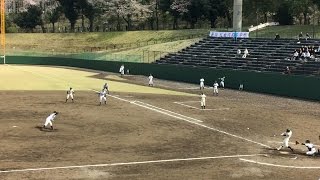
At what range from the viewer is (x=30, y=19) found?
129 meters

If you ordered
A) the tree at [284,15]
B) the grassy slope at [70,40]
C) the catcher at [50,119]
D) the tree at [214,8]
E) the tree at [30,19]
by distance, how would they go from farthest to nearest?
the tree at [30,19] → the tree at [214,8] → the grassy slope at [70,40] → the tree at [284,15] → the catcher at [50,119]

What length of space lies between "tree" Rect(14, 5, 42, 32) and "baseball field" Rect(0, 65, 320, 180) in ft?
271

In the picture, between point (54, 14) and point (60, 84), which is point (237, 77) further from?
point (54, 14)

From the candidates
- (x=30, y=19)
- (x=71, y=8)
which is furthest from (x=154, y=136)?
(x=30, y=19)

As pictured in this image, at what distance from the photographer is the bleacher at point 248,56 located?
56.6 m

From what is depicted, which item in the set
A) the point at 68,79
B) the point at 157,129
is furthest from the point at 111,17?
the point at 157,129

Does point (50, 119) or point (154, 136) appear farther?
point (50, 119)

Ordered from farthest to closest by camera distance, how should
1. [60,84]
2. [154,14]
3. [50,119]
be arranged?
1. [154,14]
2. [60,84]
3. [50,119]

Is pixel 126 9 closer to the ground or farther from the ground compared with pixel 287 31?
farther from the ground

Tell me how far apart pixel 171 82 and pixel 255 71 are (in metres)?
13.7

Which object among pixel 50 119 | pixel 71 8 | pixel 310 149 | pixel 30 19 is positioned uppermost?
pixel 71 8

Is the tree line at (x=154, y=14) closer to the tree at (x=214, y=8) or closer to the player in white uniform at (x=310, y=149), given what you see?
the tree at (x=214, y=8)

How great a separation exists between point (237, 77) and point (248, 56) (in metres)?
7.17

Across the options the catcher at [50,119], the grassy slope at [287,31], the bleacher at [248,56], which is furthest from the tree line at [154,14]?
the catcher at [50,119]
